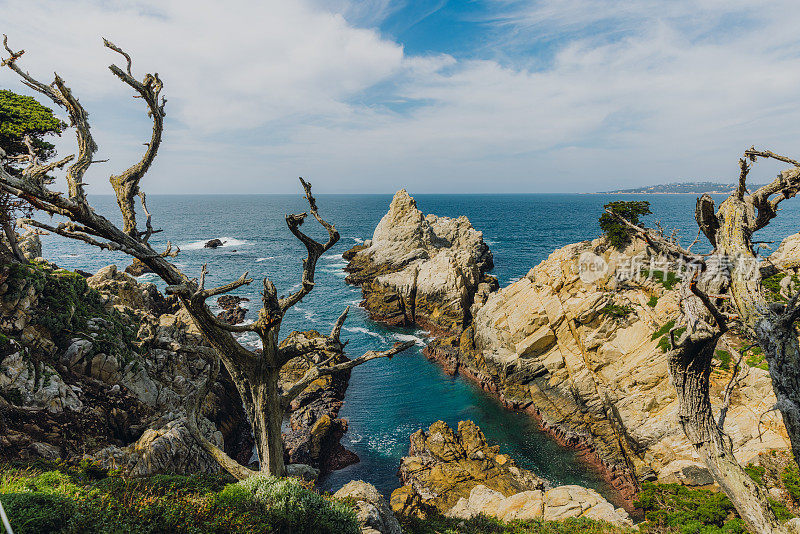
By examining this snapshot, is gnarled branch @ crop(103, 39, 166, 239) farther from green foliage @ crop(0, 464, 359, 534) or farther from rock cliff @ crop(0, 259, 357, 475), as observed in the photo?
green foliage @ crop(0, 464, 359, 534)

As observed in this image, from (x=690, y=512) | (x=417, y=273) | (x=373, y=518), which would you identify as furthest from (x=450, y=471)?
(x=417, y=273)

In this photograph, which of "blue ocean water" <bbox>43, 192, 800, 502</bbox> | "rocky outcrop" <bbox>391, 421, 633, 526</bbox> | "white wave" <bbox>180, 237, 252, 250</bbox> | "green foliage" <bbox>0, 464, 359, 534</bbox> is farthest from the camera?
"white wave" <bbox>180, 237, 252, 250</bbox>

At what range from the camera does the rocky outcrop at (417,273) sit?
4241cm

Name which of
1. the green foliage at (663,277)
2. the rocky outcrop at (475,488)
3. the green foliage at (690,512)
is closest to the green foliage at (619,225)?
the green foliage at (663,277)

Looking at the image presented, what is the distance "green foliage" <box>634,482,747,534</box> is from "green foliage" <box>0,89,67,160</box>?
3137 cm

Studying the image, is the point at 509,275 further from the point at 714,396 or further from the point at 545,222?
the point at 545,222

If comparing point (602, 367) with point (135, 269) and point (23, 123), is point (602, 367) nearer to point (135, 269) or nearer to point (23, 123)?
point (23, 123)

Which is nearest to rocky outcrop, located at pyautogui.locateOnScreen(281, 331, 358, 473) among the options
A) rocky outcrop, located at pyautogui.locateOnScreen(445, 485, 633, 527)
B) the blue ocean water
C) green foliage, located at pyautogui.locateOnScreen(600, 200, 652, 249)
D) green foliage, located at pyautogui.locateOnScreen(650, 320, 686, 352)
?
the blue ocean water

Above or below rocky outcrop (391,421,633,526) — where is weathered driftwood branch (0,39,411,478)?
above

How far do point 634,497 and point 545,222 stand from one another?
13013 centimetres

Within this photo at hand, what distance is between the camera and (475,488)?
19.0 m

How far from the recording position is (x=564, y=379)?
90.2 feet

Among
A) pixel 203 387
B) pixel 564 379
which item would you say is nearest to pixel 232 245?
pixel 564 379

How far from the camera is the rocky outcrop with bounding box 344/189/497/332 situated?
4241 centimetres
